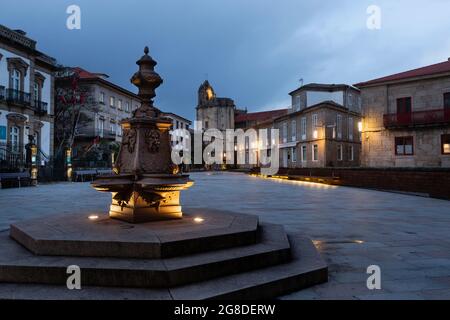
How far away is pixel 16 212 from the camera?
9.52 meters

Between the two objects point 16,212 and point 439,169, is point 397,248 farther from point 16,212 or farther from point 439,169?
point 439,169

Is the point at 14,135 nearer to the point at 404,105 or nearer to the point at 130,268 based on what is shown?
the point at 130,268

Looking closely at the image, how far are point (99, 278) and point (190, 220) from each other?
2.29m

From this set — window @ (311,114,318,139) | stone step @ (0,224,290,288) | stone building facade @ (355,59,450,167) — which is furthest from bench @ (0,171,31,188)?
window @ (311,114,318,139)

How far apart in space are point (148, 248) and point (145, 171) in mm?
2066

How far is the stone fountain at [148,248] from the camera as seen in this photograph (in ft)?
12.0

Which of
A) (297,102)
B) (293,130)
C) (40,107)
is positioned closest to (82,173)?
(40,107)

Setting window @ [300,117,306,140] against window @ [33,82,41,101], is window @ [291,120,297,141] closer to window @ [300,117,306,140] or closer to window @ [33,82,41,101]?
window @ [300,117,306,140]

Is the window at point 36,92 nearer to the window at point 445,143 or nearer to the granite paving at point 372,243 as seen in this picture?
the granite paving at point 372,243

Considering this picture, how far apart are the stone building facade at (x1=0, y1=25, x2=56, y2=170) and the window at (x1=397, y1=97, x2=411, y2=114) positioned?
27.8 m

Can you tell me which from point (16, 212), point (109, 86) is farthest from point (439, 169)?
point (109, 86)

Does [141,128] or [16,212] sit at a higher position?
[141,128]

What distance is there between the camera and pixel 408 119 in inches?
1064

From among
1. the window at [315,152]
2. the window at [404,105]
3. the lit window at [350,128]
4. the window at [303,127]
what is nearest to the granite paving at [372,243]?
the window at [404,105]
